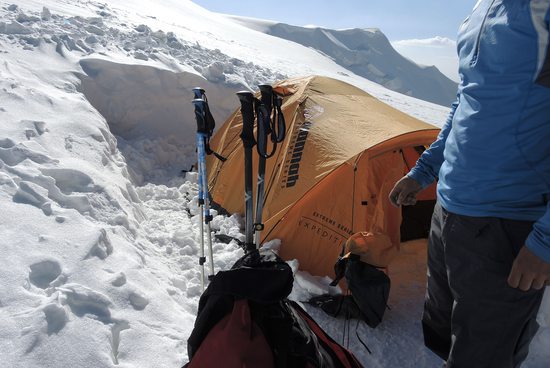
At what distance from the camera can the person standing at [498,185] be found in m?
1.38

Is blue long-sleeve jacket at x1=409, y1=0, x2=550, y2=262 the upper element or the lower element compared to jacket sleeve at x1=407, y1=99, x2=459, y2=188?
upper

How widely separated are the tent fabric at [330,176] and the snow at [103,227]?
25 centimetres

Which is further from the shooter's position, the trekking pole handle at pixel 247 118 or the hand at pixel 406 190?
the trekking pole handle at pixel 247 118

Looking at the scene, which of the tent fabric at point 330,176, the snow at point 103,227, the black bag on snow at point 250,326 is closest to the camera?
the black bag on snow at point 250,326

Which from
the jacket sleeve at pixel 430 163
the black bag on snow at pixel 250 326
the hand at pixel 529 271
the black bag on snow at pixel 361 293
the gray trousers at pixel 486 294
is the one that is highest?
the jacket sleeve at pixel 430 163

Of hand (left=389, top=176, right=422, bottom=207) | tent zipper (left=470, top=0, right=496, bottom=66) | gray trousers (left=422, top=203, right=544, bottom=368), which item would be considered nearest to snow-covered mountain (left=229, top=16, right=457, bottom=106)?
hand (left=389, top=176, right=422, bottom=207)

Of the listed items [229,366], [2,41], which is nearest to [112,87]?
[2,41]

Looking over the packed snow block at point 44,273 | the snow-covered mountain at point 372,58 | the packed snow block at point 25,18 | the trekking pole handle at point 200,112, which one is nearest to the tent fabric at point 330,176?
the trekking pole handle at point 200,112

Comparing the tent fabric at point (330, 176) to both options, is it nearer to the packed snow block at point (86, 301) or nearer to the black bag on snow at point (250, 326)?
the packed snow block at point (86, 301)

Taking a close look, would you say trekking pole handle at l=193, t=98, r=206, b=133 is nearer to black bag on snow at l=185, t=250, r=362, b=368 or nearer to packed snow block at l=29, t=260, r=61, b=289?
packed snow block at l=29, t=260, r=61, b=289

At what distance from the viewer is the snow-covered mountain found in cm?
7425

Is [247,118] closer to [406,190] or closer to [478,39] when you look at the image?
[406,190]

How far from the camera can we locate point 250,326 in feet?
5.18

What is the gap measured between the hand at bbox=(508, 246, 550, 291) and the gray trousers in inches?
6.2
